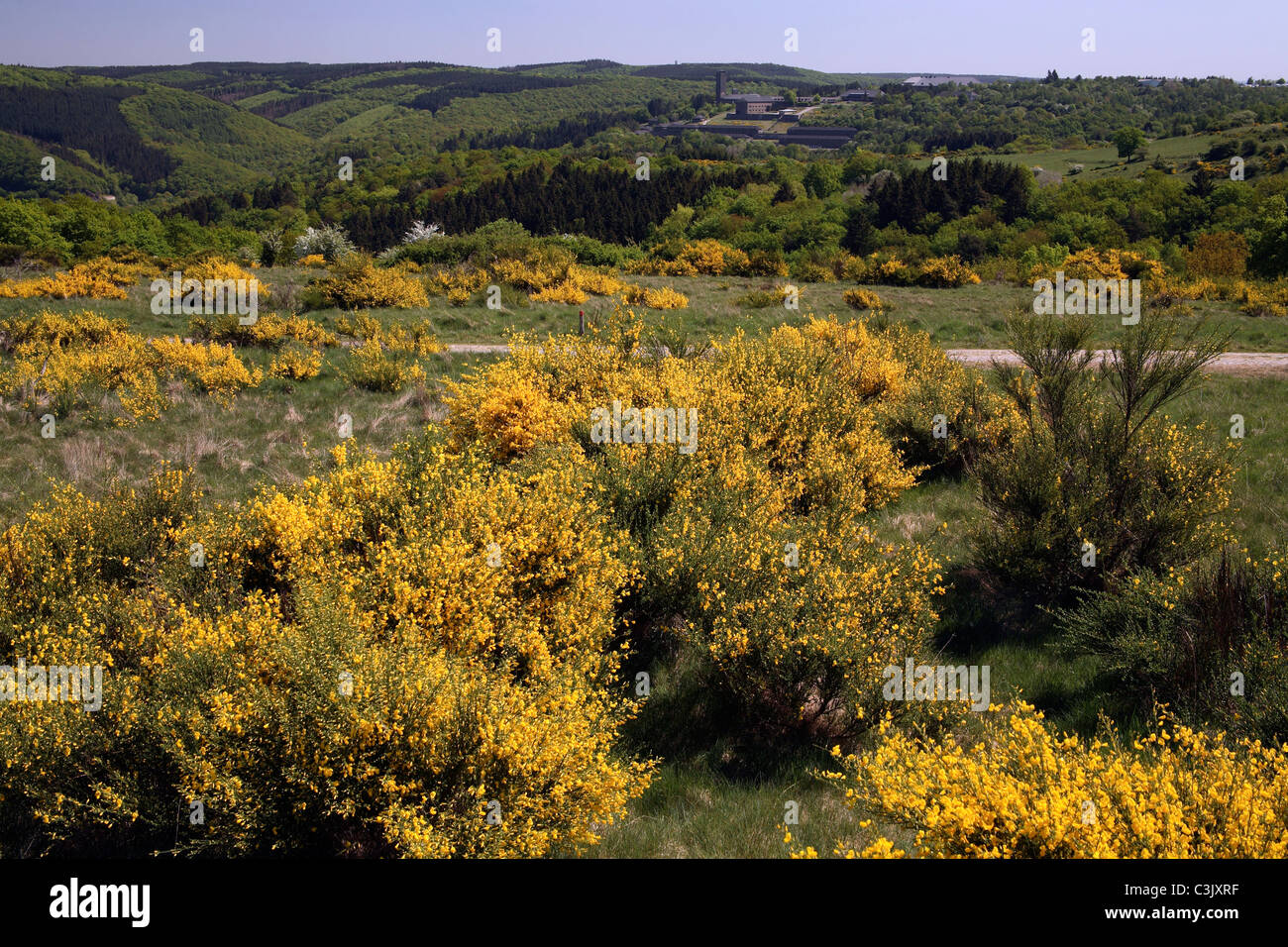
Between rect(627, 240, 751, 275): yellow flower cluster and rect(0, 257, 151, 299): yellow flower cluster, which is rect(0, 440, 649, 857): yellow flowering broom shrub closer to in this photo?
rect(0, 257, 151, 299): yellow flower cluster

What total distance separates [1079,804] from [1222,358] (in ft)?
65.0

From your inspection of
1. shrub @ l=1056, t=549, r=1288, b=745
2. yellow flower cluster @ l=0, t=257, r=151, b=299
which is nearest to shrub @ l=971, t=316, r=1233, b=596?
shrub @ l=1056, t=549, r=1288, b=745

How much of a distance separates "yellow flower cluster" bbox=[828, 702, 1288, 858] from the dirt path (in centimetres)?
1372

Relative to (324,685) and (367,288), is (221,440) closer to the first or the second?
(324,685)

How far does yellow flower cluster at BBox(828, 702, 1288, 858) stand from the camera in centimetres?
350

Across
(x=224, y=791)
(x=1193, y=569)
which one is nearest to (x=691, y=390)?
(x=1193, y=569)

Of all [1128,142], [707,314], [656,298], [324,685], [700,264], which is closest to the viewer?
[324,685]

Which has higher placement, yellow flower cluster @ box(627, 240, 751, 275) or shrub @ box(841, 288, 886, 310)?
yellow flower cluster @ box(627, 240, 751, 275)

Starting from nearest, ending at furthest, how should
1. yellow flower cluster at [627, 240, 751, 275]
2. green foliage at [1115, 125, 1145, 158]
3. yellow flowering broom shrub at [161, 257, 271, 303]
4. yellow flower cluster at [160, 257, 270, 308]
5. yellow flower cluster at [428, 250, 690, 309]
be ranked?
yellow flowering broom shrub at [161, 257, 271, 303]
yellow flower cluster at [160, 257, 270, 308]
yellow flower cluster at [428, 250, 690, 309]
yellow flower cluster at [627, 240, 751, 275]
green foliage at [1115, 125, 1145, 158]

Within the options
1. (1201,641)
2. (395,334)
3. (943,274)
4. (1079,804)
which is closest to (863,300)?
(943,274)

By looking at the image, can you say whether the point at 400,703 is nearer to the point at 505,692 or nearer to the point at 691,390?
the point at 505,692

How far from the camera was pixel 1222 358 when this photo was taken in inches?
727

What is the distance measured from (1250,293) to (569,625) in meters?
30.3

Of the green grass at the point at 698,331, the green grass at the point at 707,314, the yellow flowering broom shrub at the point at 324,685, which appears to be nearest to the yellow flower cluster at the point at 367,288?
the green grass at the point at 707,314
